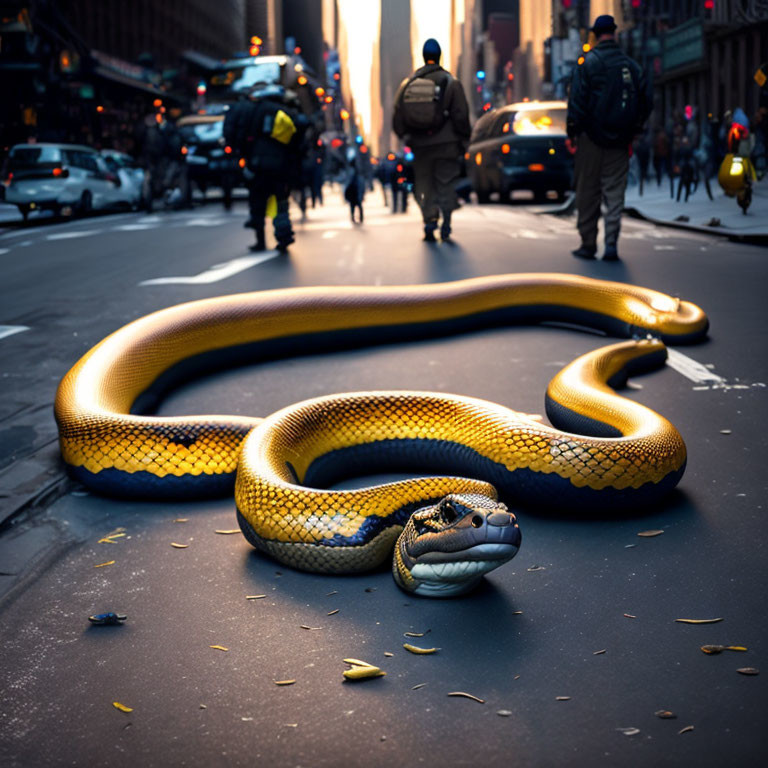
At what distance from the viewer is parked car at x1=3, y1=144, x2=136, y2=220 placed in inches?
1024

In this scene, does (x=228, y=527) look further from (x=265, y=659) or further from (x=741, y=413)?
(x=741, y=413)

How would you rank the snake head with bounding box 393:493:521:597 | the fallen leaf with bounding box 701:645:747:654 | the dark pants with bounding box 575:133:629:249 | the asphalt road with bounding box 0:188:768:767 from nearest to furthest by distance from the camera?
1. the asphalt road with bounding box 0:188:768:767
2. the fallen leaf with bounding box 701:645:747:654
3. the snake head with bounding box 393:493:521:597
4. the dark pants with bounding box 575:133:629:249

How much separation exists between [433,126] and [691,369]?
819 cm

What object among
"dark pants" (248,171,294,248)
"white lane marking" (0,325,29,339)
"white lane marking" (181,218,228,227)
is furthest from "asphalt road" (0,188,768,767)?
"white lane marking" (181,218,228,227)

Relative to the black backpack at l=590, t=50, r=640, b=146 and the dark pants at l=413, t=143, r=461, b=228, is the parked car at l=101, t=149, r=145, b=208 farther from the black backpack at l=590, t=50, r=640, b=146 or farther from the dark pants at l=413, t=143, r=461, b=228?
the black backpack at l=590, t=50, r=640, b=146

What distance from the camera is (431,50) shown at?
1417 cm

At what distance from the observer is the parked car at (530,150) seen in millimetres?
25038

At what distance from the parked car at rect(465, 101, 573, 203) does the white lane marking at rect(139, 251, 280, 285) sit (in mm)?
13573

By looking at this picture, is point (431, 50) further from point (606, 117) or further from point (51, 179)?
point (51, 179)

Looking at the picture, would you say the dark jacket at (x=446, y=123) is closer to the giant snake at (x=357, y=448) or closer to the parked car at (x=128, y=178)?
the giant snake at (x=357, y=448)

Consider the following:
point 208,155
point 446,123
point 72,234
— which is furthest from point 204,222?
point 446,123

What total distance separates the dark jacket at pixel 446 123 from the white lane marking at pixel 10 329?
6993mm

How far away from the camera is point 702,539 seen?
368cm

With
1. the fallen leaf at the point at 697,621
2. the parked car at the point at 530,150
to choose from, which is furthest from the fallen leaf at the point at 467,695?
the parked car at the point at 530,150
